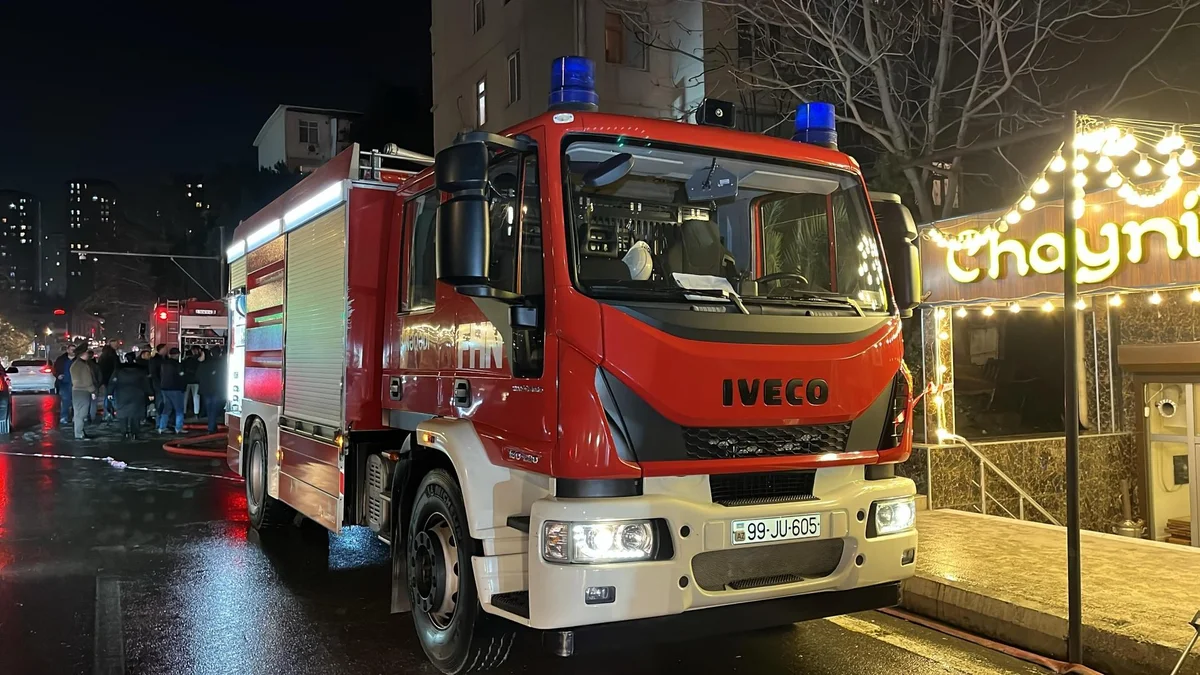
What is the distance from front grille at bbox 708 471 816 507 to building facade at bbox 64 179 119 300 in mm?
Result: 24797

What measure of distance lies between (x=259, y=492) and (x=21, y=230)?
141209mm

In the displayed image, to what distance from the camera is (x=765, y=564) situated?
153 inches

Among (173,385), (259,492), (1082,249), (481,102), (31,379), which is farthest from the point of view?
(31,379)

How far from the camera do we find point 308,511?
661 cm

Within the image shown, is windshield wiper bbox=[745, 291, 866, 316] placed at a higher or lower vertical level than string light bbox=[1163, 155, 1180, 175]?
lower

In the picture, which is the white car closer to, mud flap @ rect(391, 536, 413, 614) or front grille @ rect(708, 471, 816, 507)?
mud flap @ rect(391, 536, 413, 614)

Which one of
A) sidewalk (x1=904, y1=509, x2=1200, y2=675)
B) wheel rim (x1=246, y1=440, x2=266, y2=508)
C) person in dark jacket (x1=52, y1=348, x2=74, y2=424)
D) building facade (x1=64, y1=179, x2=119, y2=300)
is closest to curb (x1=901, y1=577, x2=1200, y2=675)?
sidewalk (x1=904, y1=509, x2=1200, y2=675)

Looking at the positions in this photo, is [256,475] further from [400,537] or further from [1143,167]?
[1143,167]

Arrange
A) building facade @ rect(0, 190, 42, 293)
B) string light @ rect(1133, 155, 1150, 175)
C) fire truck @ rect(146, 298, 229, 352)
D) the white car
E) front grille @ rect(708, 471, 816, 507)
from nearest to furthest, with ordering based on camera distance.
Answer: front grille @ rect(708, 471, 816, 507) → string light @ rect(1133, 155, 1150, 175) → fire truck @ rect(146, 298, 229, 352) → the white car → building facade @ rect(0, 190, 42, 293)

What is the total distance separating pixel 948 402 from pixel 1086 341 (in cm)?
304

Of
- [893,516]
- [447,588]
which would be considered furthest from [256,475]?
[893,516]

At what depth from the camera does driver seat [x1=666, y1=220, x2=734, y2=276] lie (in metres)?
4.52

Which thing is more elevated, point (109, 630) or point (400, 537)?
point (400, 537)

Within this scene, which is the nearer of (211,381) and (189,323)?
(211,381)
